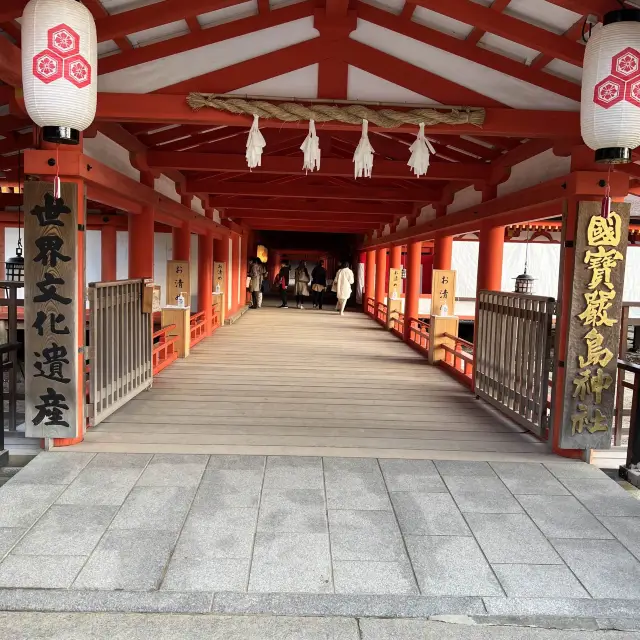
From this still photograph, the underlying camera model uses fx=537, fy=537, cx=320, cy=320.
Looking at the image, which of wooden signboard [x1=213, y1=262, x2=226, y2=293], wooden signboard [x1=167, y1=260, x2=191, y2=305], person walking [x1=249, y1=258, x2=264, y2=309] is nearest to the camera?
wooden signboard [x1=167, y1=260, x2=191, y2=305]

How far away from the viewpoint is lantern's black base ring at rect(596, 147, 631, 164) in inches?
129

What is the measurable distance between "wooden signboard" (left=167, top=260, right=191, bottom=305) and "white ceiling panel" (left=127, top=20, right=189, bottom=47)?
444 cm

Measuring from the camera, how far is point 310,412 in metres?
5.36

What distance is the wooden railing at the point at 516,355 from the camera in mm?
4665

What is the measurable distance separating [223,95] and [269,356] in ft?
16.3

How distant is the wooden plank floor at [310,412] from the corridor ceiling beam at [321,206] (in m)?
3.45

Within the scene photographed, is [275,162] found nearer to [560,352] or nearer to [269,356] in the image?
[269,356]

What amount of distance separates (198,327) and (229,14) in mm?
6697

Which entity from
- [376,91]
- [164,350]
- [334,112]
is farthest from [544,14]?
[164,350]

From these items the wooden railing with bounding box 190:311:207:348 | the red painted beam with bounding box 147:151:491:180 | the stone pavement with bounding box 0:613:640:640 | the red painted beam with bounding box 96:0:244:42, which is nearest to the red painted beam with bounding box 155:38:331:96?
the red painted beam with bounding box 96:0:244:42

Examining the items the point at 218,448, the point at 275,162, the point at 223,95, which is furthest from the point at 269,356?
the point at 223,95

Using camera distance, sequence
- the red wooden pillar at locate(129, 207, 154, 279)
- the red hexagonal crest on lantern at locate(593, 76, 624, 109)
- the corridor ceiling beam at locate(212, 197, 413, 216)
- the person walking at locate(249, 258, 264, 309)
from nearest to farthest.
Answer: the red hexagonal crest on lantern at locate(593, 76, 624, 109) → the red wooden pillar at locate(129, 207, 154, 279) → the corridor ceiling beam at locate(212, 197, 413, 216) → the person walking at locate(249, 258, 264, 309)

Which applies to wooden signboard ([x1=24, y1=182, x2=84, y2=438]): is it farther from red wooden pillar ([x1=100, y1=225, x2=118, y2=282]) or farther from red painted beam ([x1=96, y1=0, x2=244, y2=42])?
red wooden pillar ([x1=100, y1=225, x2=118, y2=282])

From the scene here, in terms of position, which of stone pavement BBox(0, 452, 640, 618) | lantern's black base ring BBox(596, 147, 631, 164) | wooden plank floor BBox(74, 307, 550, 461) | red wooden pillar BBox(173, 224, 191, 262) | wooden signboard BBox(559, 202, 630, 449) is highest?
lantern's black base ring BBox(596, 147, 631, 164)
